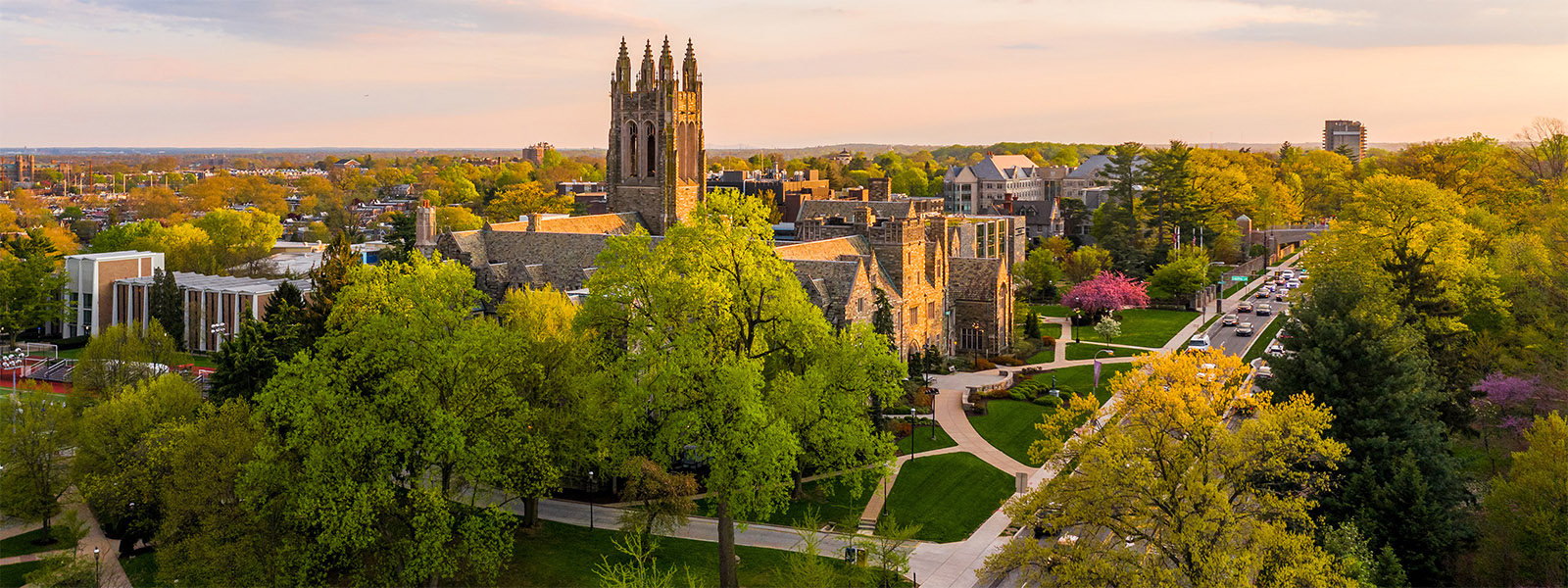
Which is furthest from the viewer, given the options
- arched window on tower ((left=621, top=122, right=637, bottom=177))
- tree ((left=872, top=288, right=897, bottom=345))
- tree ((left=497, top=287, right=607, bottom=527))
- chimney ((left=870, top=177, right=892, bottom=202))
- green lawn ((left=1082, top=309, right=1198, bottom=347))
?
chimney ((left=870, top=177, right=892, bottom=202))

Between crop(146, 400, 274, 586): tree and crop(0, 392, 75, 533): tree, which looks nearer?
crop(146, 400, 274, 586): tree

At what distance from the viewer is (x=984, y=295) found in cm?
6638

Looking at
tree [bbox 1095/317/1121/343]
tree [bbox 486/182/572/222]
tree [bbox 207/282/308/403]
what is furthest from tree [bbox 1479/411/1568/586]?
tree [bbox 486/182/572/222]

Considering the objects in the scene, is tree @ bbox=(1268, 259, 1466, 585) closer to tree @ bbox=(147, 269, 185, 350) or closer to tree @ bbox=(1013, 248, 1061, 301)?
tree @ bbox=(1013, 248, 1061, 301)

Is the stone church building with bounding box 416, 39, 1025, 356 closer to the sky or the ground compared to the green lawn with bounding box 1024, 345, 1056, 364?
closer to the sky

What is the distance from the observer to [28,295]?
76.1 meters

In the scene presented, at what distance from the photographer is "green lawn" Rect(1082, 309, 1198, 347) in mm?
72812

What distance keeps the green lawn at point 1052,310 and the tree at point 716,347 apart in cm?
5043

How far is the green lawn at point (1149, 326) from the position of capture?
72.8 m

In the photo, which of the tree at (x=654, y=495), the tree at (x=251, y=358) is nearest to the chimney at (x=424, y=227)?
the tree at (x=251, y=358)

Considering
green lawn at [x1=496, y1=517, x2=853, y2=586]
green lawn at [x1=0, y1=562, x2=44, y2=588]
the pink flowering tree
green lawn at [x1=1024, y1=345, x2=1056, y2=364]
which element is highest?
the pink flowering tree

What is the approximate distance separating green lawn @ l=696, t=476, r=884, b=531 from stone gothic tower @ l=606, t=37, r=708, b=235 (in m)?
29.3

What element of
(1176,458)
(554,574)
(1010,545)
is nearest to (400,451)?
(554,574)

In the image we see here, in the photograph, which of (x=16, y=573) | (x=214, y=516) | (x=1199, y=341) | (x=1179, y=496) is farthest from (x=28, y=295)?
(x=1179, y=496)
